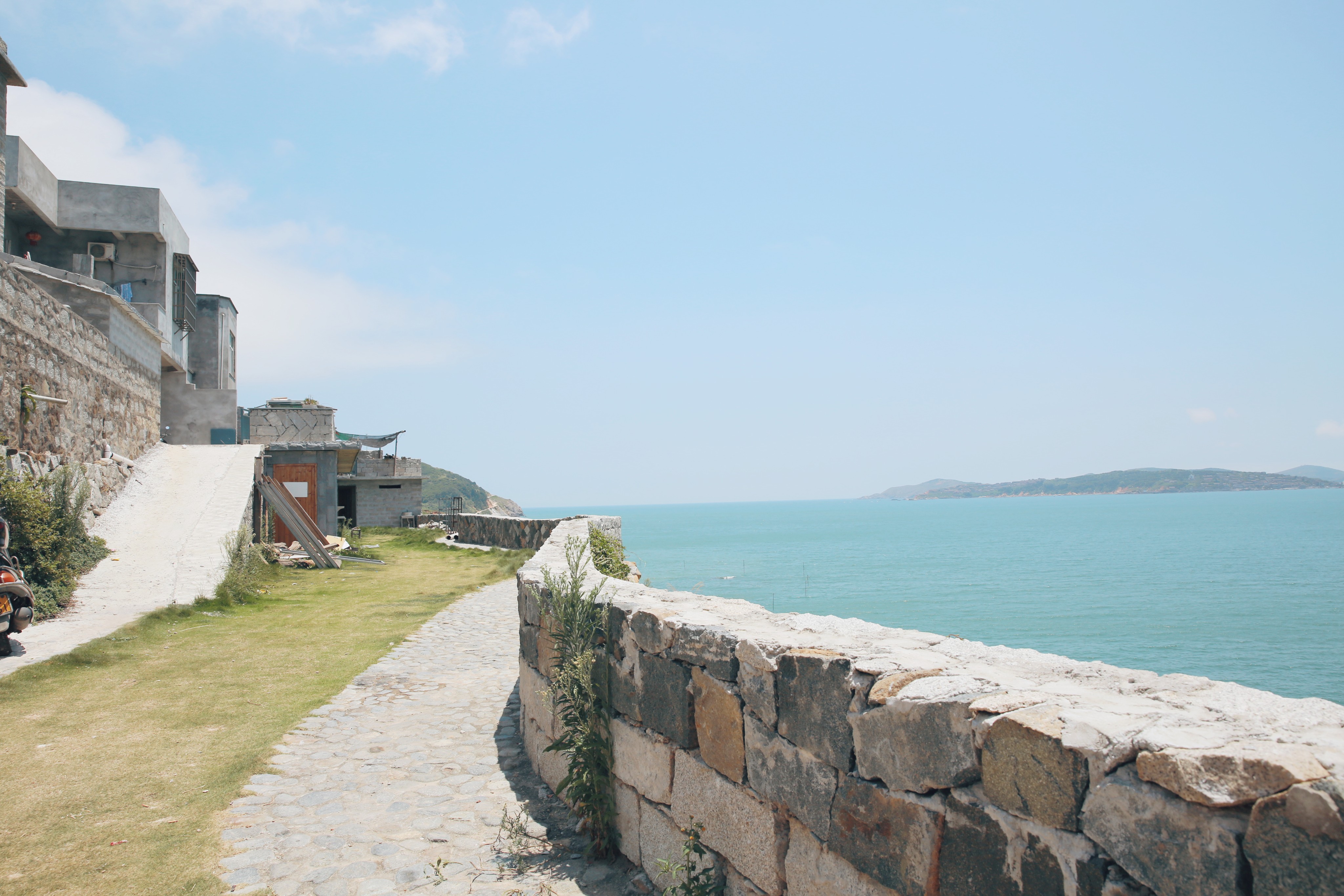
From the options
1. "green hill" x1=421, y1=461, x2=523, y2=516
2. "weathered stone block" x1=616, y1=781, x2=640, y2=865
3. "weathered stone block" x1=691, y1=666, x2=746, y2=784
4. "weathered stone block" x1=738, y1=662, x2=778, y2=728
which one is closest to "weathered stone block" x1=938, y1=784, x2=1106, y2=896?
"weathered stone block" x1=738, y1=662, x2=778, y2=728

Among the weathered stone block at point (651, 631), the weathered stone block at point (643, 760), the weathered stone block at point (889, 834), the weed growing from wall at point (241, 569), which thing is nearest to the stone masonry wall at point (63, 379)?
the weed growing from wall at point (241, 569)

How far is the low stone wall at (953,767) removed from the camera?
1.65 metres

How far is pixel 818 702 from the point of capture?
282 cm

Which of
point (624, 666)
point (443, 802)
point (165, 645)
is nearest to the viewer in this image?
point (624, 666)

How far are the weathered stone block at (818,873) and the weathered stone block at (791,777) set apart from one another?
0.27 ft

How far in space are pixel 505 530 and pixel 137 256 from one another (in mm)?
15226

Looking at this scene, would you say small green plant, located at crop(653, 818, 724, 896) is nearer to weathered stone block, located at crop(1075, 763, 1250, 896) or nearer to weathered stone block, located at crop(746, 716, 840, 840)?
weathered stone block, located at crop(746, 716, 840, 840)

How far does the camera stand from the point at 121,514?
1406cm

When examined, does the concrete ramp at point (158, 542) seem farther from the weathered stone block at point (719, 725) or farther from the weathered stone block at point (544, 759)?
the weathered stone block at point (719, 725)

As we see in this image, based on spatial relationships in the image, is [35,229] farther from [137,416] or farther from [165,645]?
[165,645]

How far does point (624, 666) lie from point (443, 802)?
1.87 metres

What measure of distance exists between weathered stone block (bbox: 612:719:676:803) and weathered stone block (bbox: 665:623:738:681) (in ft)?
1.80

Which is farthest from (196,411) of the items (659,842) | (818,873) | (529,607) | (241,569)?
(818,873)

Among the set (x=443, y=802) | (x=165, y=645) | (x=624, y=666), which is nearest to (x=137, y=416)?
(x=165, y=645)
